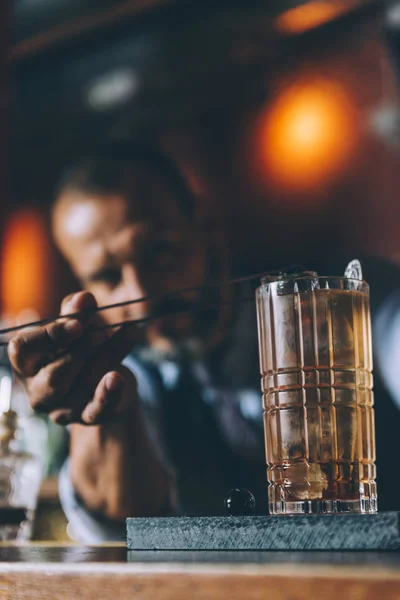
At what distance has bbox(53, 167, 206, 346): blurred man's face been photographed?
1.34 m

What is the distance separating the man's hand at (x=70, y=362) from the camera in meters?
0.99

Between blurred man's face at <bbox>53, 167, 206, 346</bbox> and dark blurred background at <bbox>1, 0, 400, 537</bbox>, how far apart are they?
6 centimetres

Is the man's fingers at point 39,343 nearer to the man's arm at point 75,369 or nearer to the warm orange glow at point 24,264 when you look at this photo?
the man's arm at point 75,369

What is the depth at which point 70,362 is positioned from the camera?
1015 mm

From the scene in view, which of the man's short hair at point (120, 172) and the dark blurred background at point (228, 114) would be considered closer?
the dark blurred background at point (228, 114)

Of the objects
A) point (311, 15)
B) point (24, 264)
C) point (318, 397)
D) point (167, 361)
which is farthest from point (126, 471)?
point (311, 15)

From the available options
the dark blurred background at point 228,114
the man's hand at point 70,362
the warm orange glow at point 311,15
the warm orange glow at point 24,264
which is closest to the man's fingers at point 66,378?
the man's hand at point 70,362

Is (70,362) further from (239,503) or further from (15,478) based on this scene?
(15,478)

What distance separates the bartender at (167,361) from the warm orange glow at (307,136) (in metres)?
0.14

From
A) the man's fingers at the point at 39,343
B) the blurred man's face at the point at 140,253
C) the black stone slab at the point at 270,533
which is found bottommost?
the black stone slab at the point at 270,533

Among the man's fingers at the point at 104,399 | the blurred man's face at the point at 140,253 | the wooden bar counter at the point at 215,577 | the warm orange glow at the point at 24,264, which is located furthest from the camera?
the warm orange glow at the point at 24,264

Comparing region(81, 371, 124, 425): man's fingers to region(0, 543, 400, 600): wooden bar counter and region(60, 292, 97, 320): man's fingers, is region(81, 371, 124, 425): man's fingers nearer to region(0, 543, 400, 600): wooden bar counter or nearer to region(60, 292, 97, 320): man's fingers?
region(60, 292, 97, 320): man's fingers

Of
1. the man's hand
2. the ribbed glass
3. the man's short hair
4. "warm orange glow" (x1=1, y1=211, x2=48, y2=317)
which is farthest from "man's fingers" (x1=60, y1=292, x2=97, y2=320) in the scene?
"warm orange glow" (x1=1, y1=211, x2=48, y2=317)

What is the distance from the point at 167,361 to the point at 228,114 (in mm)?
417
